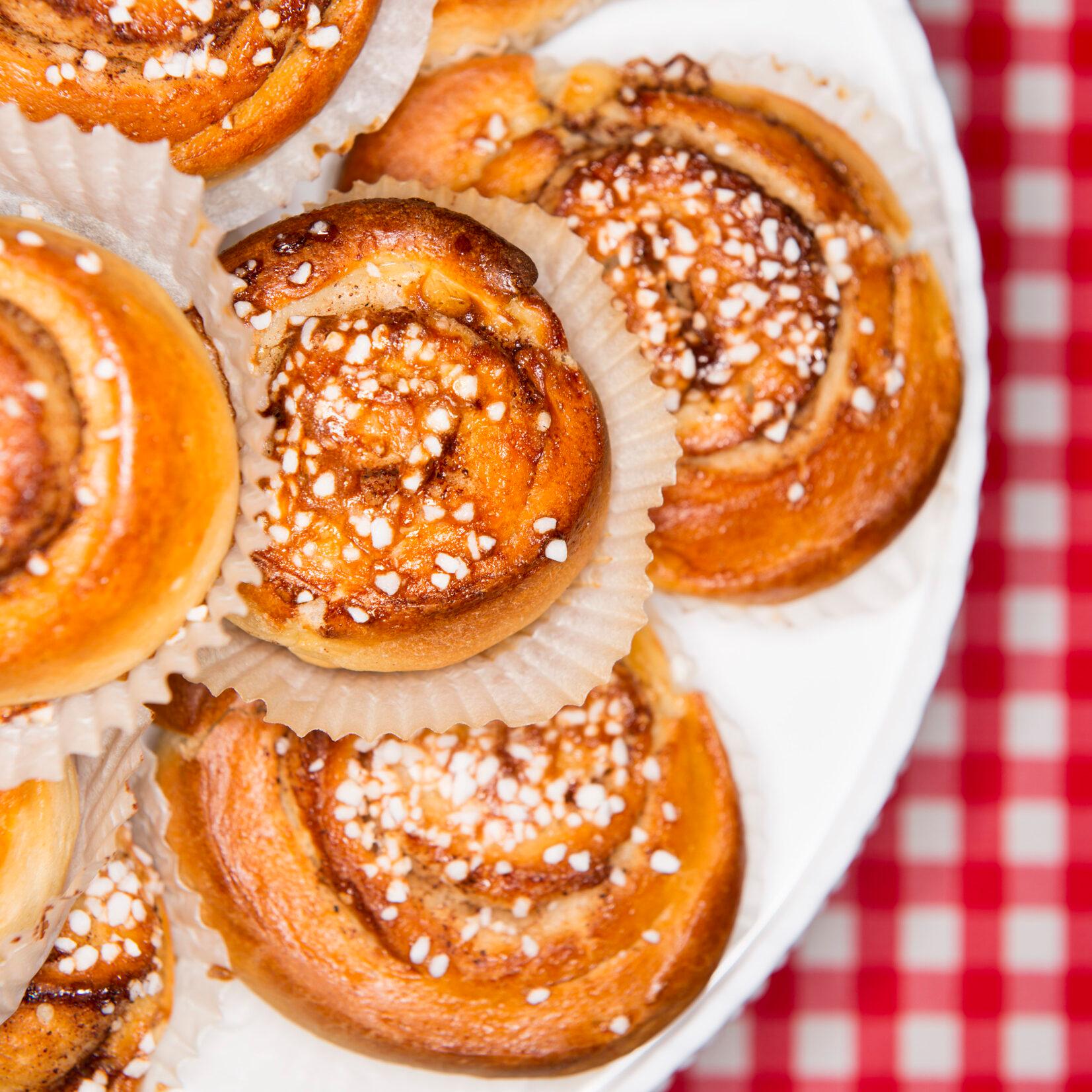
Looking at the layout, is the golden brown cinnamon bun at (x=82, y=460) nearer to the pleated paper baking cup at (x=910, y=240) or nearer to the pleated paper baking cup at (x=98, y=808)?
the pleated paper baking cup at (x=98, y=808)

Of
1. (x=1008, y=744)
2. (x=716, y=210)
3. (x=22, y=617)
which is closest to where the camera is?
(x=22, y=617)

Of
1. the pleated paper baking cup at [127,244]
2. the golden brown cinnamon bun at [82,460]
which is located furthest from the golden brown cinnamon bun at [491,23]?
the golden brown cinnamon bun at [82,460]

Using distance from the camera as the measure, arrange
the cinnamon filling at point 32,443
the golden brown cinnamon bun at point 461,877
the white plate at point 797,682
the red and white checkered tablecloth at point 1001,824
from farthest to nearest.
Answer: the red and white checkered tablecloth at point 1001,824
the white plate at point 797,682
the golden brown cinnamon bun at point 461,877
the cinnamon filling at point 32,443

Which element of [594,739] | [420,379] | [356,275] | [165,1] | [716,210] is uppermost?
[165,1]

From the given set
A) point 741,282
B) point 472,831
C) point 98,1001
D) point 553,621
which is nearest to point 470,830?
point 472,831

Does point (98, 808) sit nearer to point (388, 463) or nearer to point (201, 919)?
point (201, 919)

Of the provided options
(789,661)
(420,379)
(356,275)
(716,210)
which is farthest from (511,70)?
(789,661)

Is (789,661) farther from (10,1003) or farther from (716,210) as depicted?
(10,1003)
